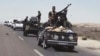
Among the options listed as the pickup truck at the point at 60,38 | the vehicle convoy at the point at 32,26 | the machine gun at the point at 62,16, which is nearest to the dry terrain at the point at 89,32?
the vehicle convoy at the point at 32,26

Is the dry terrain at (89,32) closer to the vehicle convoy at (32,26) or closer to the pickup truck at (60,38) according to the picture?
the vehicle convoy at (32,26)

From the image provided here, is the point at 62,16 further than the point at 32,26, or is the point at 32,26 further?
the point at 32,26

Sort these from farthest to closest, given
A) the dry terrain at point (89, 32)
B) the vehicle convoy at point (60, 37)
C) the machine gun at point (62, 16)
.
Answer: the dry terrain at point (89, 32)
the machine gun at point (62, 16)
the vehicle convoy at point (60, 37)

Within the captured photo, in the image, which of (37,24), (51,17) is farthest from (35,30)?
(51,17)

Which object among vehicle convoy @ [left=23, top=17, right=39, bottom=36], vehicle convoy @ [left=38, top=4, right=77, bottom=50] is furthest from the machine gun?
vehicle convoy @ [left=23, top=17, right=39, bottom=36]

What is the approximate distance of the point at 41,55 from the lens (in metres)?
17.4

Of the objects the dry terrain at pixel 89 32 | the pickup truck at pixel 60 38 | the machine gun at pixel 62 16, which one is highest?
the machine gun at pixel 62 16

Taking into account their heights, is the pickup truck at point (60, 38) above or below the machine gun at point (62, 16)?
below

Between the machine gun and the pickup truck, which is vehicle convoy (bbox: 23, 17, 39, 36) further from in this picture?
the pickup truck

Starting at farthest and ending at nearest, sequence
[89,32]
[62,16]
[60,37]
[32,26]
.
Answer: [89,32] < [32,26] < [62,16] < [60,37]

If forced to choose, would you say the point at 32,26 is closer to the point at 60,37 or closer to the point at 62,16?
the point at 62,16

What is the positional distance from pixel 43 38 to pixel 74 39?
2423 millimetres

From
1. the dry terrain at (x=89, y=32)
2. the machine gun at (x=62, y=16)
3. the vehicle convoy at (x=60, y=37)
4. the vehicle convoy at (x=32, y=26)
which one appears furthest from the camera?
the dry terrain at (x=89, y=32)

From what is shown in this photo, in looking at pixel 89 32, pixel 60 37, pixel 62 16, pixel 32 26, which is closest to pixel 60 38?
pixel 60 37
